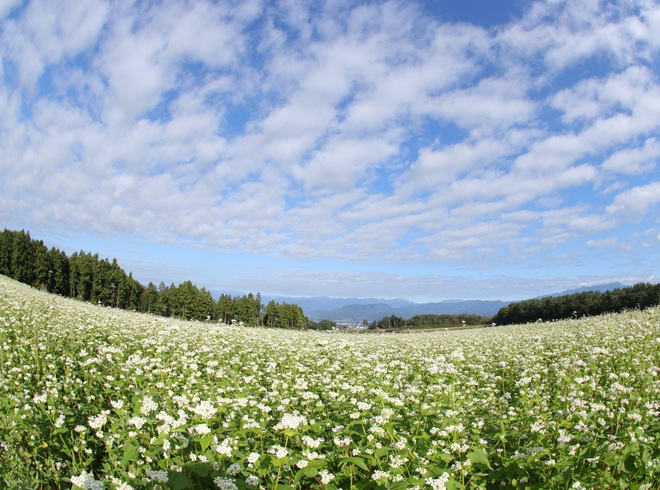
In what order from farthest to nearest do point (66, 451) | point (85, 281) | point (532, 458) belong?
1. point (85, 281)
2. point (66, 451)
3. point (532, 458)

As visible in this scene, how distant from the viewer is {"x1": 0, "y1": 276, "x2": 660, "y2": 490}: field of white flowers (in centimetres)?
461

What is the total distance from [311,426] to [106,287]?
11041 cm

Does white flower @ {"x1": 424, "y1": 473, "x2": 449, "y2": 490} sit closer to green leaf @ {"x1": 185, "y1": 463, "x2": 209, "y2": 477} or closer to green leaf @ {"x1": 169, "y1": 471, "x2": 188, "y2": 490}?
green leaf @ {"x1": 185, "y1": 463, "x2": 209, "y2": 477}

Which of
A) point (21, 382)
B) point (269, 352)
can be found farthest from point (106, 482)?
point (269, 352)

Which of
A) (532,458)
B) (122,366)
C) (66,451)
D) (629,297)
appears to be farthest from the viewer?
(629,297)

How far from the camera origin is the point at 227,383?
302 inches

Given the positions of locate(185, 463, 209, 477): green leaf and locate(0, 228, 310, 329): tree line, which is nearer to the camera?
locate(185, 463, 209, 477): green leaf

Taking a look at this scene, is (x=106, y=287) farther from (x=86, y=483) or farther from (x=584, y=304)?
(x=584, y=304)

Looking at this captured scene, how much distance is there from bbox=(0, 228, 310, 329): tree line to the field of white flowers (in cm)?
8164

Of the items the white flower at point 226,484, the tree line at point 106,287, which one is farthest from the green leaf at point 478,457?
the tree line at point 106,287

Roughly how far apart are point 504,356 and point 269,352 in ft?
25.9

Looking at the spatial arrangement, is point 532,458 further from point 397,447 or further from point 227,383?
point 227,383

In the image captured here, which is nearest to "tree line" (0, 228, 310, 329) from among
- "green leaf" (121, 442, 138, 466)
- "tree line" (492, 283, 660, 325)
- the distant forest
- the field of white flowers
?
the distant forest

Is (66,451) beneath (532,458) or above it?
beneath
